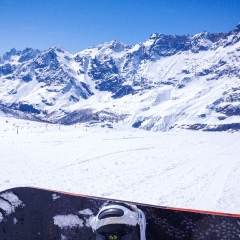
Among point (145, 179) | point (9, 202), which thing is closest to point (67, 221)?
point (9, 202)

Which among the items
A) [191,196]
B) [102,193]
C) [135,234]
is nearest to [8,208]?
[135,234]

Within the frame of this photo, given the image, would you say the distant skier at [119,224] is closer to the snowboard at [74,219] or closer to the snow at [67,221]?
the snowboard at [74,219]

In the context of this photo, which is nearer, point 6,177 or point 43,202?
point 43,202

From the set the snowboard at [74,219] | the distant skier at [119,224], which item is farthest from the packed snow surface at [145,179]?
the distant skier at [119,224]

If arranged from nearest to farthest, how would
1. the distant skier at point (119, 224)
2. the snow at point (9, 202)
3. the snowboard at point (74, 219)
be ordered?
the distant skier at point (119, 224), the snowboard at point (74, 219), the snow at point (9, 202)

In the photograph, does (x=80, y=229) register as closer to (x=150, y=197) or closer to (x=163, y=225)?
(x=163, y=225)

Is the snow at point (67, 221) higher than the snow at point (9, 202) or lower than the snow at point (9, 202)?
lower
